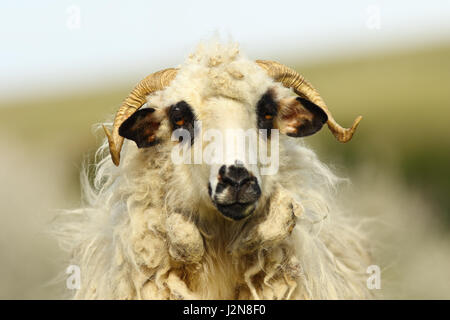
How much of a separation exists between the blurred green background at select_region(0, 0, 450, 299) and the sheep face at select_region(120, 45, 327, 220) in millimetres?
912

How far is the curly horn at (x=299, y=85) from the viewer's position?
16.7 ft

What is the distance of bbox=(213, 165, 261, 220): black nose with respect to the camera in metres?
4.18

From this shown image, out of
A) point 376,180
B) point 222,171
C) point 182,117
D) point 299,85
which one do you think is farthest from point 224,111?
point 376,180

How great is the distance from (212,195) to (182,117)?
2.26 feet

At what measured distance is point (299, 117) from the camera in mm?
5062

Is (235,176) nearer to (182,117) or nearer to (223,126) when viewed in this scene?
(223,126)

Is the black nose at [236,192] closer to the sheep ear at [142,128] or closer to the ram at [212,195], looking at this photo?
the ram at [212,195]

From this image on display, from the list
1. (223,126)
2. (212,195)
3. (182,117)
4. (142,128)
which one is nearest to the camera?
(212,195)

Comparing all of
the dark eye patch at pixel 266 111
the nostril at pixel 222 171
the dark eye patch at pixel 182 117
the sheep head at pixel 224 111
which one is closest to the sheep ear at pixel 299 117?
the sheep head at pixel 224 111

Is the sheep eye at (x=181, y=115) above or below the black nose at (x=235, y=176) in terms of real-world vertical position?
above

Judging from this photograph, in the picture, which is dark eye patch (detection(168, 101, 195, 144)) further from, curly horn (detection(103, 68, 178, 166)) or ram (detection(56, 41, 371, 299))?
curly horn (detection(103, 68, 178, 166))

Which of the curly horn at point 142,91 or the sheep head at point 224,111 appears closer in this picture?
the sheep head at point 224,111
